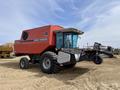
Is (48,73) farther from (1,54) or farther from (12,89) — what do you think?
(1,54)

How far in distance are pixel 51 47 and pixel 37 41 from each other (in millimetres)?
1285

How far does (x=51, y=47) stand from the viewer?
14.6 metres

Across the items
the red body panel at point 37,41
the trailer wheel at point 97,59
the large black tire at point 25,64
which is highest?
the red body panel at point 37,41

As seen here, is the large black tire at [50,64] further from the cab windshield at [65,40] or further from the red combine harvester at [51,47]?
the cab windshield at [65,40]

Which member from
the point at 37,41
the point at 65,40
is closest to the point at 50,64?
the point at 65,40

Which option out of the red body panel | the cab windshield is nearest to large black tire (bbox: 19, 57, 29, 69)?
the red body panel

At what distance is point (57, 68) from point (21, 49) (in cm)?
482

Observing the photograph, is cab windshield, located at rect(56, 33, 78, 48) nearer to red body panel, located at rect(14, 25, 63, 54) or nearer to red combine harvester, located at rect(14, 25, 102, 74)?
red combine harvester, located at rect(14, 25, 102, 74)

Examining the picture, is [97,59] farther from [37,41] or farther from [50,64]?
[37,41]

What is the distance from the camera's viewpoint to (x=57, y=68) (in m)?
13.0

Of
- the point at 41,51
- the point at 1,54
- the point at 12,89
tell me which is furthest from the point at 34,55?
the point at 1,54

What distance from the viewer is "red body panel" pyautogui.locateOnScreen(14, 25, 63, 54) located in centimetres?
1436

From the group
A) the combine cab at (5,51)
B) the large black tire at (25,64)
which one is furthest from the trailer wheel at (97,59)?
the combine cab at (5,51)

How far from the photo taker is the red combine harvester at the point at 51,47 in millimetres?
12430
